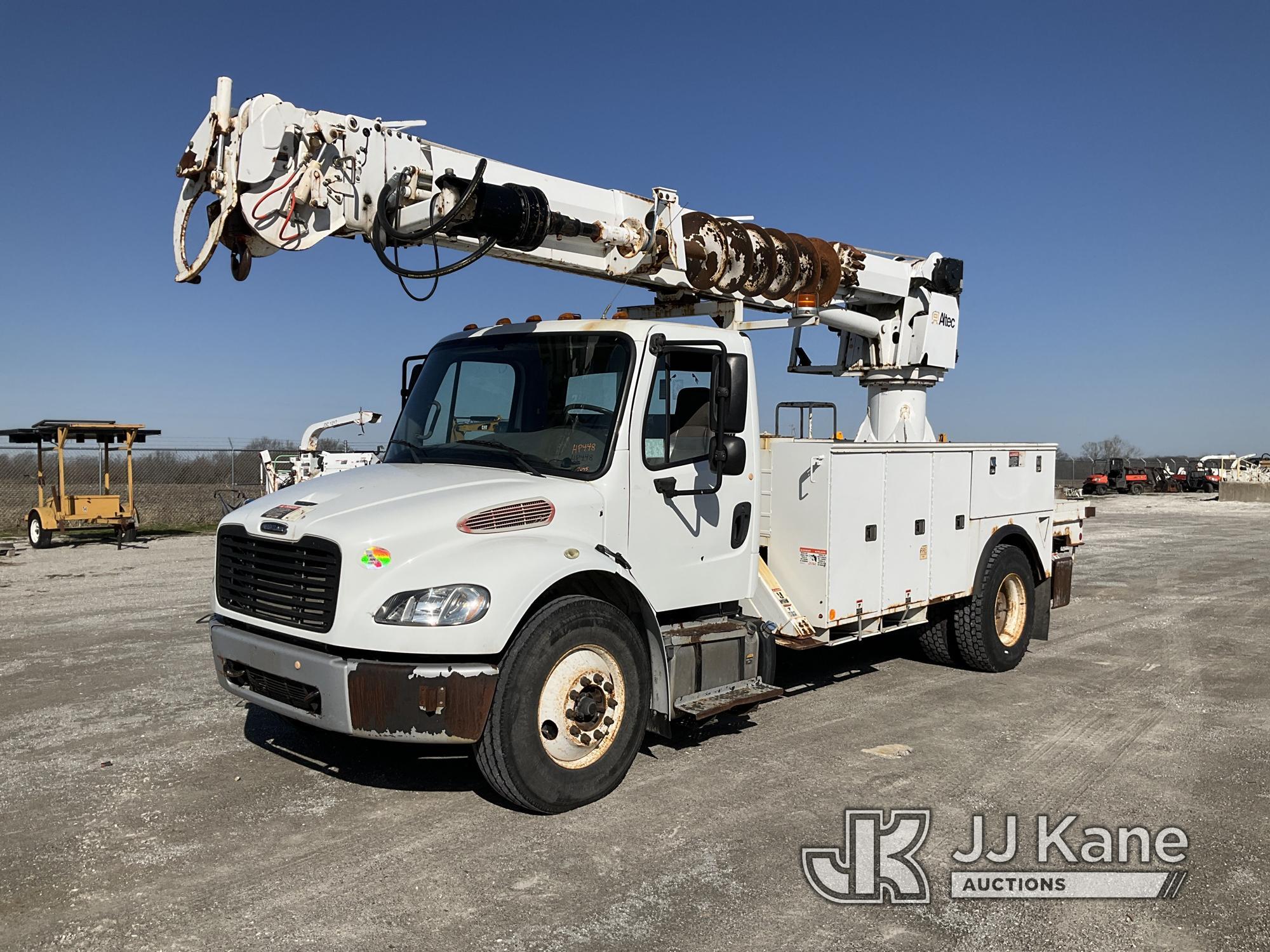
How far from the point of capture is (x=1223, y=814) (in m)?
5.07

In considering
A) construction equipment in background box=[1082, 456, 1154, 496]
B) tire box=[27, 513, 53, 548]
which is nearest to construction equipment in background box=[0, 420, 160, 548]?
tire box=[27, 513, 53, 548]

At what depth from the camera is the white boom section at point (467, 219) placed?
5223mm

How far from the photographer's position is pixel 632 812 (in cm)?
503

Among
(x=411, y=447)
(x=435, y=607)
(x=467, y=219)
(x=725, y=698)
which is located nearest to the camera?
(x=435, y=607)

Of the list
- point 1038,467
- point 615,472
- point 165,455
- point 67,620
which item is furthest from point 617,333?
point 165,455

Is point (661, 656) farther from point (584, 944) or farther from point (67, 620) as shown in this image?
point (67, 620)

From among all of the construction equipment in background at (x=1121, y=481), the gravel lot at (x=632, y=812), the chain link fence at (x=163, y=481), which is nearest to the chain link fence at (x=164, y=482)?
the chain link fence at (x=163, y=481)

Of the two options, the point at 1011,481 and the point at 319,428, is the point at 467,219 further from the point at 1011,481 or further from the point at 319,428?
the point at 319,428

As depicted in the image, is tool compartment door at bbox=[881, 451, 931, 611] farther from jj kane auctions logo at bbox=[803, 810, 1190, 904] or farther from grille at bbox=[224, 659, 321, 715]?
grille at bbox=[224, 659, 321, 715]

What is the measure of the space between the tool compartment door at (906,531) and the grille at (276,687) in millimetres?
4184

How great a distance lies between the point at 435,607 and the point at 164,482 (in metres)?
25.2

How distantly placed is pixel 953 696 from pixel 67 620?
9.36m

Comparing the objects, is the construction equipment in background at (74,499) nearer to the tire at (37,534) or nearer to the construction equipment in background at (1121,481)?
the tire at (37,534)

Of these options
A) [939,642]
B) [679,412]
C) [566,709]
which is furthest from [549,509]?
[939,642]
